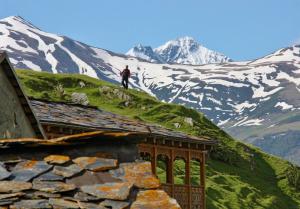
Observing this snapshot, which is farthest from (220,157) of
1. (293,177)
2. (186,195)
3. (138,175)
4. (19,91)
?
(138,175)

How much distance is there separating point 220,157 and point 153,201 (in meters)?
66.5

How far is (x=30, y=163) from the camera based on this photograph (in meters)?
8.60

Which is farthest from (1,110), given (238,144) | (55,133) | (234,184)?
(238,144)

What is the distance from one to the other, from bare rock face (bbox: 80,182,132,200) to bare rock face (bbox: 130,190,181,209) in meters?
0.16

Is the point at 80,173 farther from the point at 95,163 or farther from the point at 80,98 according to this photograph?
the point at 80,98

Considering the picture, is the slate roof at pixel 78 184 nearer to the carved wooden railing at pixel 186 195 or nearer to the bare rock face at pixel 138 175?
the bare rock face at pixel 138 175

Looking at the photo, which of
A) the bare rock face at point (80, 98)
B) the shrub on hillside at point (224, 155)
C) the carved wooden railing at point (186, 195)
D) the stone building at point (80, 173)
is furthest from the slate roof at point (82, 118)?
the shrub on hillside at point (224, 155)

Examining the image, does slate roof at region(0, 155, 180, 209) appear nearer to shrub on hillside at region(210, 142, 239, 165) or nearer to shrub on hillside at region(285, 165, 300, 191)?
shrub on hillside at region(285, 165, 300, 191)

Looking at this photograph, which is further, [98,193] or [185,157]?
[185,157]

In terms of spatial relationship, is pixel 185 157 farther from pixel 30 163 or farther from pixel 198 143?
pixel 30 163

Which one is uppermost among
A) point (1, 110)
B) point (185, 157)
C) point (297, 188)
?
point (1, 110)

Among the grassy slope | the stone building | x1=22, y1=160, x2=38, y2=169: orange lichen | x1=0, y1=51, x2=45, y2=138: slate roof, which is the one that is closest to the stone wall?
x1=0, y1=51, x2=45, y2=138: slate roof

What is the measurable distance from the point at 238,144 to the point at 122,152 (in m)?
73.9

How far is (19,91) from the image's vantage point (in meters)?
20.3
